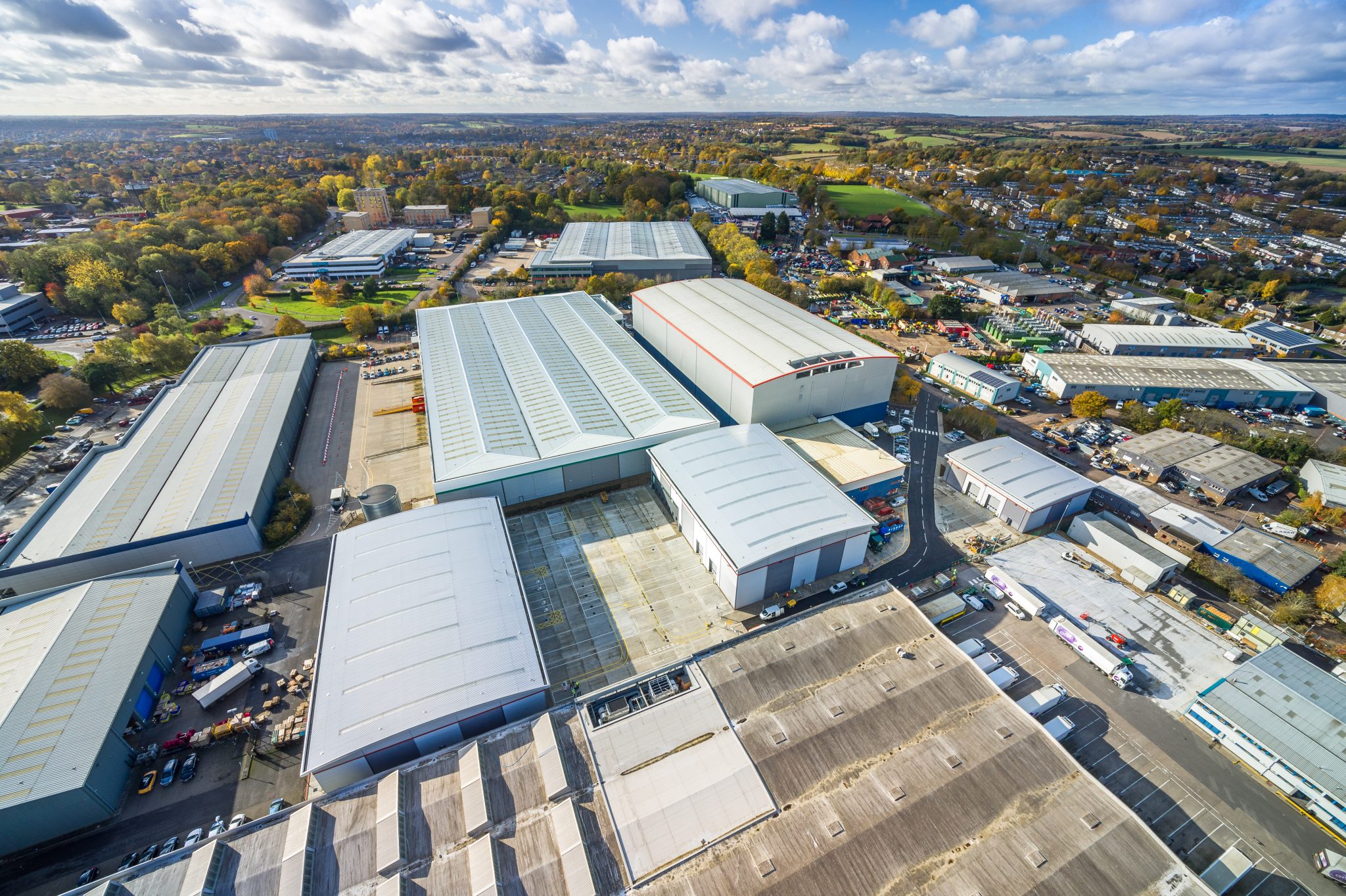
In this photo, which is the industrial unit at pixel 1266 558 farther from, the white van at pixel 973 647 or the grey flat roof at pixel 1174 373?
the grey flat roof at pixel 1174 373

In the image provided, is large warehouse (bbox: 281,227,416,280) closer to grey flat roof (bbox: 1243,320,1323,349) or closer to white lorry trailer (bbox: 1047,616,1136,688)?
white lorry trailer (bbox: 1047,616,1136,688)

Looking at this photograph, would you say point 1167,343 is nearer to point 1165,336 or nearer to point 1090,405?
point 1165,336

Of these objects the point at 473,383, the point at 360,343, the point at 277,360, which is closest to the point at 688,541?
the point at 473,383

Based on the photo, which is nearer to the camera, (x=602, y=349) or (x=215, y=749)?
(x=215, y=749)

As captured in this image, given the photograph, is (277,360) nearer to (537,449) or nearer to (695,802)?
(537,449)

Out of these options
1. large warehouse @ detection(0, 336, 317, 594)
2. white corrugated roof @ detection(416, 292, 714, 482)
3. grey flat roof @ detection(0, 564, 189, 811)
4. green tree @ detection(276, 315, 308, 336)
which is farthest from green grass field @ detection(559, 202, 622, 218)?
grey flat roof @ detection(0, 564, 189, 811)

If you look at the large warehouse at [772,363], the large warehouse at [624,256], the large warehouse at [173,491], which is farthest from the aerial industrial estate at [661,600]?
the large warehouse at [624,256]

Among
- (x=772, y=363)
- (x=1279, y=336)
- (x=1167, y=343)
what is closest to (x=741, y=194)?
(x=1167, y=343)
